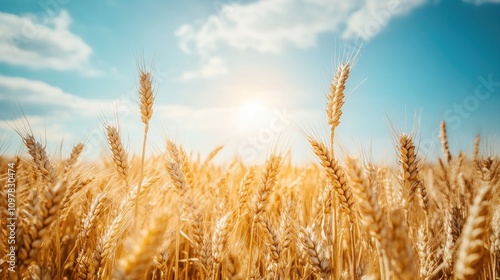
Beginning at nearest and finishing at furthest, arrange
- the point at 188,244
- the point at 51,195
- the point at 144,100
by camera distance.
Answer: the point at 51,195, the point at 144,100, the point at 188,244

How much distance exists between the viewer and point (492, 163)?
9.48ft

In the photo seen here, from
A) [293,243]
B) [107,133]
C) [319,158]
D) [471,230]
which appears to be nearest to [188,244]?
[293,243]

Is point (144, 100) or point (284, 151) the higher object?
point (144, 100)

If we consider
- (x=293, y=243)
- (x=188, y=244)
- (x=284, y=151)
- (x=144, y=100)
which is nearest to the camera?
(x=144, y=100)

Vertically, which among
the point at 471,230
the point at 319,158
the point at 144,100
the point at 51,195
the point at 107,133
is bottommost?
the point at 471,230

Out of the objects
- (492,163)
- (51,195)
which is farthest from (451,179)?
(51,195)

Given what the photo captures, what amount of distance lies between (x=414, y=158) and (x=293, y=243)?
1.22 meters

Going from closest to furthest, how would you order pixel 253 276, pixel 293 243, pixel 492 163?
pixel 253 276 < pixel 293 243 < pixel 492 163

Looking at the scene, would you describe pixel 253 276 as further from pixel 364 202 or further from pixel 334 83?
pixel 334 83

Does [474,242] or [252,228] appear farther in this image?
[252,228]

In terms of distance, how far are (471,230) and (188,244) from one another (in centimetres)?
229

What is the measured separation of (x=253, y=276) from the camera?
1.72 m

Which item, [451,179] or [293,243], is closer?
[293,243]

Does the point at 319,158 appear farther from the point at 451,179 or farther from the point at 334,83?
the point at 451,179
